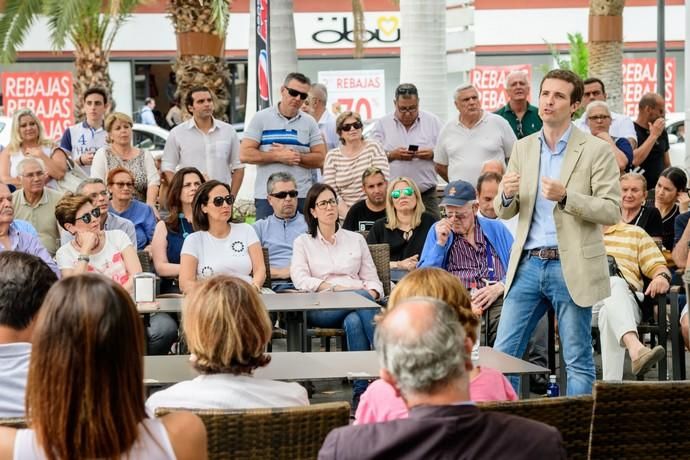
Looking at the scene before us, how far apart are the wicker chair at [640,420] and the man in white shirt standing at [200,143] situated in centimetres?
782

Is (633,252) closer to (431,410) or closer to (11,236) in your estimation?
(11,236)

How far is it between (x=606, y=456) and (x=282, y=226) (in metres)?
6.28

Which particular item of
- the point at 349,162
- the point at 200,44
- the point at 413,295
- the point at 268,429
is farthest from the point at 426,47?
the point at 268,429

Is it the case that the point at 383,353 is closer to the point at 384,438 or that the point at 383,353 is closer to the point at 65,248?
the point at 384,438

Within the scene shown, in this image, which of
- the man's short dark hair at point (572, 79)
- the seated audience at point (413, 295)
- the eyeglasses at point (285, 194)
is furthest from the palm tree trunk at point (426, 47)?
the seated audience at point (413, 295)

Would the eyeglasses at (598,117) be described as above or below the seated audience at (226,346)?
above

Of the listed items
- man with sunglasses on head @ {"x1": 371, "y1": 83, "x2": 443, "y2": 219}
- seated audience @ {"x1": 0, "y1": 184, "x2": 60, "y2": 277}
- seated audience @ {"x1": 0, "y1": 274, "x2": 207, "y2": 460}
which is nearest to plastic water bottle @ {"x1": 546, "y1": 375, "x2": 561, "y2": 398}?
seated audience @ {"x1": 0, "y1": 184, "x2": 60, "y2": 277}

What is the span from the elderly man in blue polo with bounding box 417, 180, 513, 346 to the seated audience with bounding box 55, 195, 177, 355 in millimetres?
1936

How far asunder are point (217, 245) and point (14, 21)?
1190 centimetres

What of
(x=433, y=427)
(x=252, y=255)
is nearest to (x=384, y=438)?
(x=433, y=427)

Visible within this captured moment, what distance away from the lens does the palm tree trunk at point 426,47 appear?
1659 cm

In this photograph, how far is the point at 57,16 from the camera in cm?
1869

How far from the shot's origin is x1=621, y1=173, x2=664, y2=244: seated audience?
10008mm

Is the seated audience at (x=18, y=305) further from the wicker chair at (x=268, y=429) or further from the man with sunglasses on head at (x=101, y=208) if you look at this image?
the man with sunglasses on head at (x=101, y=208)
